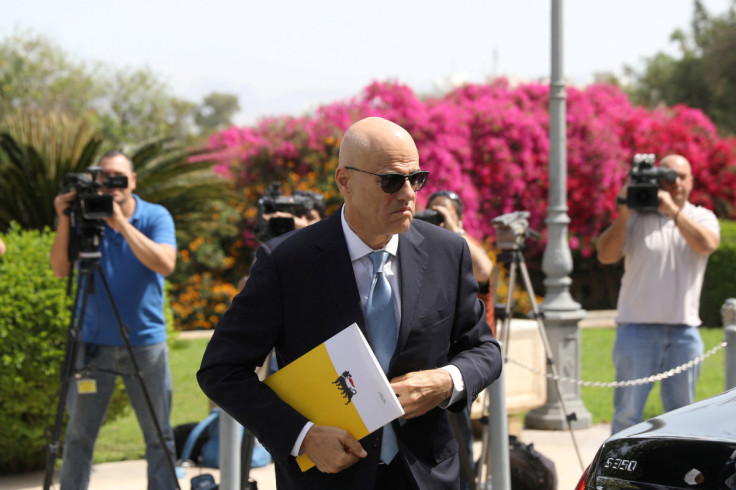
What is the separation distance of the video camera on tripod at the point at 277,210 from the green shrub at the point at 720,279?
12.7 m

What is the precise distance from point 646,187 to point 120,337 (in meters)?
3.19

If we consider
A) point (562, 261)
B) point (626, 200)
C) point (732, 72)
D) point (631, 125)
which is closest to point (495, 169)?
point (631, 125)

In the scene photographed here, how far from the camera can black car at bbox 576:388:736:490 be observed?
7.75 ft

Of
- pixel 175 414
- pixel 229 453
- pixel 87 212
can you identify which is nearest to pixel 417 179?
pixel 229 453

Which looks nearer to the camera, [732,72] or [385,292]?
[385,292]

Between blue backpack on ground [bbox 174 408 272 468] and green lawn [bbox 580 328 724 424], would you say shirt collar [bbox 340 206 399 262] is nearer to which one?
blue backpack on ground [bbox 174 408 272 468]

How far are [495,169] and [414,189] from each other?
13.8 meters

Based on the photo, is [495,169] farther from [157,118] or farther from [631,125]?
[157,118]

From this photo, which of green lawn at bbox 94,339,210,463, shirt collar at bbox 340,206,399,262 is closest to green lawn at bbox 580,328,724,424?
green lawn at bbox 94,339,210,463

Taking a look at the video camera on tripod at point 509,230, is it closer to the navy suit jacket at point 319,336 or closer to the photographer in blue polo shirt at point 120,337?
the photographer in blue polo shirt at point 120,337

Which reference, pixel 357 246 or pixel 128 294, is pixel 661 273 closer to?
pixel 128 294

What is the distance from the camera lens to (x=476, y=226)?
618 inches

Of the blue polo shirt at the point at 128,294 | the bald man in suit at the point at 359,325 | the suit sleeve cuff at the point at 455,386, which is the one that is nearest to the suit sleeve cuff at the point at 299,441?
the bald man in suit at the point at 359,325

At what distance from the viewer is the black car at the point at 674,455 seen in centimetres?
236
